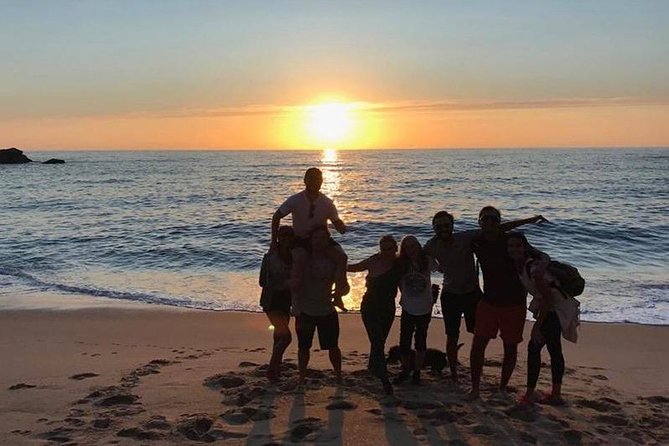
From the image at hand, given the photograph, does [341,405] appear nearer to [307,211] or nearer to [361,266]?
[361,266]

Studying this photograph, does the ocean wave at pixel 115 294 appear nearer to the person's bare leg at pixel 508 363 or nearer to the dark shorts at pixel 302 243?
the dark shorts at pixel 302 243

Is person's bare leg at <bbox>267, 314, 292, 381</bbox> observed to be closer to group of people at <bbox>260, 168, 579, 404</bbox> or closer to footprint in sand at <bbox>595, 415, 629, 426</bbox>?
group of people at <bbox>260, 168, 579, 404</bbox>

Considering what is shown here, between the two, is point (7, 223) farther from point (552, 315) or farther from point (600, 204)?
point (600, 204)

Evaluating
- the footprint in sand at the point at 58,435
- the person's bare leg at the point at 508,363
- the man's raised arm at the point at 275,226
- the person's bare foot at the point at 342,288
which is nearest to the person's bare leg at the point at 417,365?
the person's bare leg at the point at 508,363

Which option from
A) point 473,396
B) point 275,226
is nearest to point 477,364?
point 473,396

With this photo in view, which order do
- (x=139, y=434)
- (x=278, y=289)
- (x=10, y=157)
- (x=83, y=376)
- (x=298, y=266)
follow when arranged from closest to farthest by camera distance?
(x=139, y=434) → (x=298, y=266) → (x=278, y=289) → (x=83, y=376) → (x=10, y=157)

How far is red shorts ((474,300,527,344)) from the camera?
5.51 meters

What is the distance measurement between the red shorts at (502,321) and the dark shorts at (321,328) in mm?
1293

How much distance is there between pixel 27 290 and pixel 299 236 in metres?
8.22

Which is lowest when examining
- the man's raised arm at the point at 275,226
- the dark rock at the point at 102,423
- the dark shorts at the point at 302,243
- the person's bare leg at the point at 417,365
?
the dark rock at the point at 102,423

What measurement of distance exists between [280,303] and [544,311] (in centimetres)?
244

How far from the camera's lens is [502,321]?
5539 mm

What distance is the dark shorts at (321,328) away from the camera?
231 inches

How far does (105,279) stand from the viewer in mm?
13438
